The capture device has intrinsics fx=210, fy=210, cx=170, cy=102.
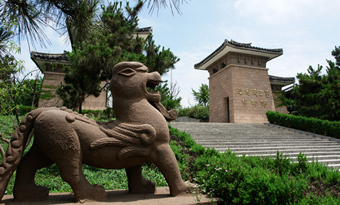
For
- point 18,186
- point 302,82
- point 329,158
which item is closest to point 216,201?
point 18,186

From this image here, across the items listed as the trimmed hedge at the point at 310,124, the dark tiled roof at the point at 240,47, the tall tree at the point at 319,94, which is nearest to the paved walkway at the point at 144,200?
the trimmed hedge at the point at 310,124

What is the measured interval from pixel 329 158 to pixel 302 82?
6591 millimetres

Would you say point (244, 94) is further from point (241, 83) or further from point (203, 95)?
point (203, 95)

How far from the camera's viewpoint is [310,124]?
31.1ft

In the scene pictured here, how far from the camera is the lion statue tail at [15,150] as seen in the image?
174cm

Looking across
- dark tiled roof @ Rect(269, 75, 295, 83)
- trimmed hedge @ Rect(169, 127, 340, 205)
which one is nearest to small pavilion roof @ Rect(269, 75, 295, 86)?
dark tiled roof @ Rect(269, 75, 295, 83)

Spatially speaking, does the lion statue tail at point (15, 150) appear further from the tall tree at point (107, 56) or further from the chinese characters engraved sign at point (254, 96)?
the chinese characters engraved sign at point (254, 96)

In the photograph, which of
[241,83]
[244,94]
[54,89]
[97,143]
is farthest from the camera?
[241,83]

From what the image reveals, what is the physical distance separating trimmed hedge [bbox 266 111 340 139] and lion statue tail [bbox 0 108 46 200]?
10.2m

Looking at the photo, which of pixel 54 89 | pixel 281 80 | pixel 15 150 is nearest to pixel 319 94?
pixel 281 80

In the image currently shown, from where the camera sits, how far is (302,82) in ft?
37.4

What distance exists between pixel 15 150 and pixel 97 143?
0.67 meters

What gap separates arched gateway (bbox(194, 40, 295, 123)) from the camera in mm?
14273

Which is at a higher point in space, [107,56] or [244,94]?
[107,56]
